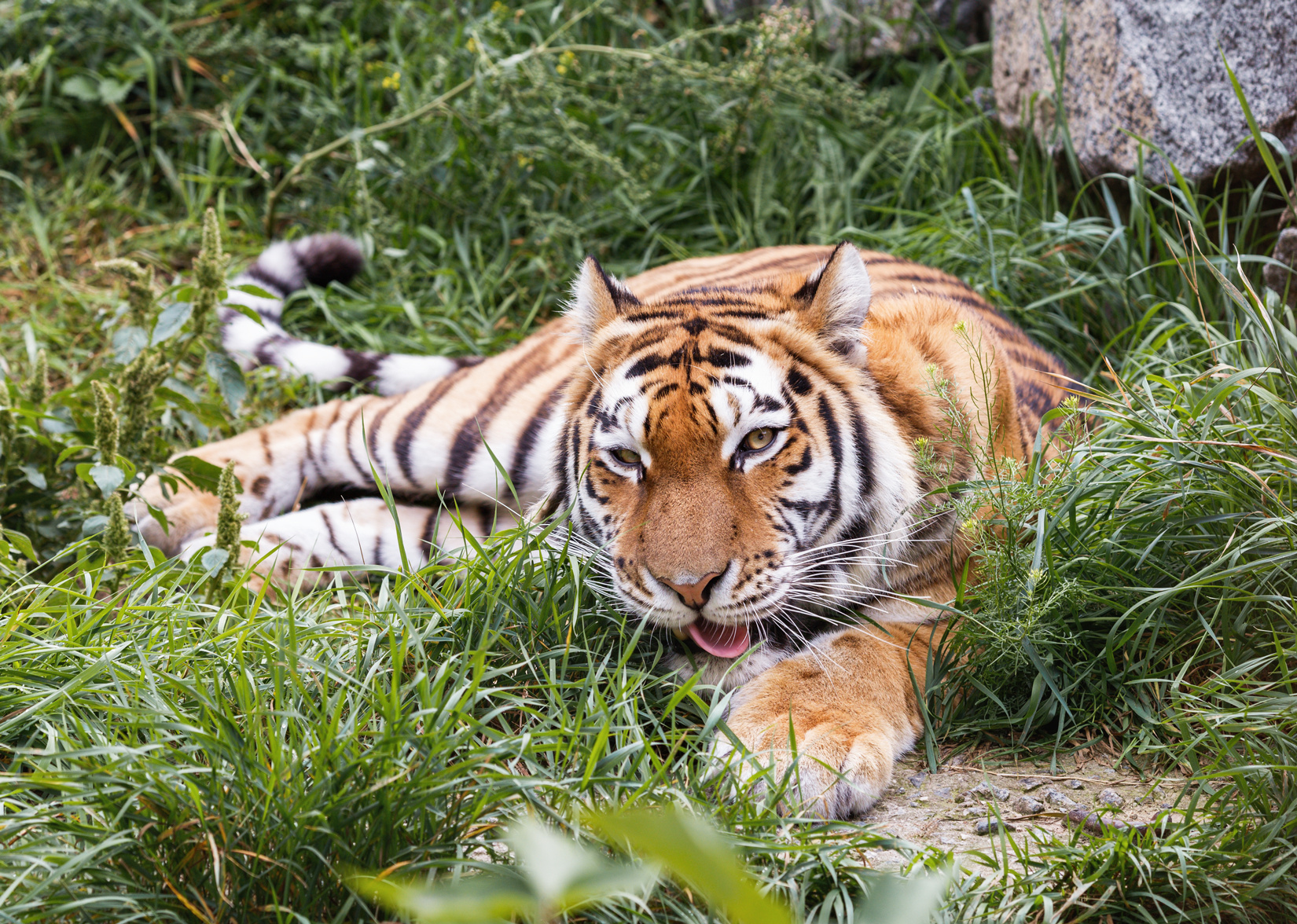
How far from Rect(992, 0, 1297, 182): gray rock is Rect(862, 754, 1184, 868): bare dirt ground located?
7.02 ft

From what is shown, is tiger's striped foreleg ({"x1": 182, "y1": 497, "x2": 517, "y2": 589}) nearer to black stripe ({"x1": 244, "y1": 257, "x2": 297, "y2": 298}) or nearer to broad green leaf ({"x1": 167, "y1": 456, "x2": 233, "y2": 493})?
broad green leaf ({"x1": 167, "y1": 456, "x2": 233, "y2": 493})

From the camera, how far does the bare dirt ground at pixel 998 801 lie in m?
1.92

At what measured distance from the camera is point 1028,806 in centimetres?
200

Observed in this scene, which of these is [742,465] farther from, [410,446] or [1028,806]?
[410,446]

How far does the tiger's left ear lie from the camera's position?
2.45m

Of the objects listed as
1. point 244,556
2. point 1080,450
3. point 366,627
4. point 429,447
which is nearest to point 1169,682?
point 1080,450

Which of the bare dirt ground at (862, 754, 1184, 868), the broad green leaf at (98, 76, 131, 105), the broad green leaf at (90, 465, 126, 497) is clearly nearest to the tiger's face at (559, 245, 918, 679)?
the bare dirt ground at (862, 754, 1184, 868)

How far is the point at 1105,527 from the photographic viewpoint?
2332 millimetres

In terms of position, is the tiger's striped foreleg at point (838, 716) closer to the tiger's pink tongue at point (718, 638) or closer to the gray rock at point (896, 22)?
the tiger's pink tongue at point (718, 638)

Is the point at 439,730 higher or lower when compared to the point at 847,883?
higher

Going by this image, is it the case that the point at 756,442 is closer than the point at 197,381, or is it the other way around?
Result: the point at 756,442

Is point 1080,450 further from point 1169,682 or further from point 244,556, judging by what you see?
point 244,556

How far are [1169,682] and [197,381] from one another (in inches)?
138

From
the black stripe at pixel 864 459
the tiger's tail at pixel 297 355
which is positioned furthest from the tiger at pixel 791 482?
the tiger's tail at pixel 297 355
